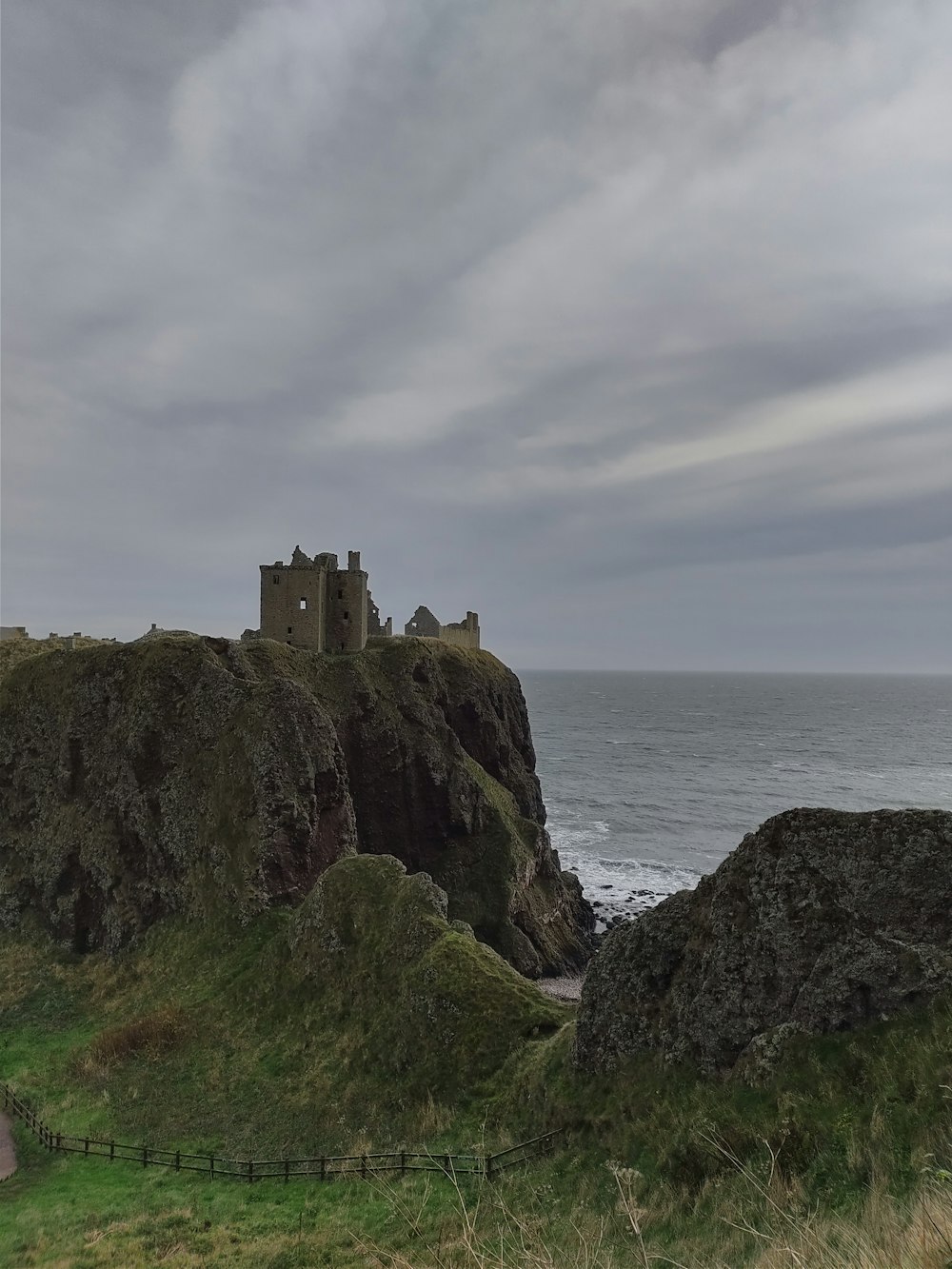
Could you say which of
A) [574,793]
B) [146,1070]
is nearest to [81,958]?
[146,1070]

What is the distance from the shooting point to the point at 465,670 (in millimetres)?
72312

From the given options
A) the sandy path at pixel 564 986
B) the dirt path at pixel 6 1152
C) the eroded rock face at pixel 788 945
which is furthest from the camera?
the sandy path at pixel 564 986

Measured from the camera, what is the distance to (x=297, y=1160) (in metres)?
19.8

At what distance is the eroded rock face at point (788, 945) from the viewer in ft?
51.2

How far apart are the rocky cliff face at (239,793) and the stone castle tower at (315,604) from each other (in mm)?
2732

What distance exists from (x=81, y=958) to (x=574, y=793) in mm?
92139

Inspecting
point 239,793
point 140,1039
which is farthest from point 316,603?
point 140,1039

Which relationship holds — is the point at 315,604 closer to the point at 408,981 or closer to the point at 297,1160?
the point at 408,981

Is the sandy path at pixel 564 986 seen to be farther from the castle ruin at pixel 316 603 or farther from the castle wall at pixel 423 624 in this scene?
the castle wall at pixel 423 624

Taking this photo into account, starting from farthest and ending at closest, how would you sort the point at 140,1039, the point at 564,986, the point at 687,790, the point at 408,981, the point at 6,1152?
the point at 687,790, the point at 564,986, the point at 140,1039, the point at 408,981, the point at 6,1152

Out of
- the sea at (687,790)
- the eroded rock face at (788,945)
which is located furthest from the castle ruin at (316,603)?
the eroded rock face at (788,945)

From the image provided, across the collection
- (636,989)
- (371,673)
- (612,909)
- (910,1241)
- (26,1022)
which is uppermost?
(371,673)

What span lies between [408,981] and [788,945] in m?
15.5

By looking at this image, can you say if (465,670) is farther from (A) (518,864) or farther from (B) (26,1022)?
(B) (26,1022)
